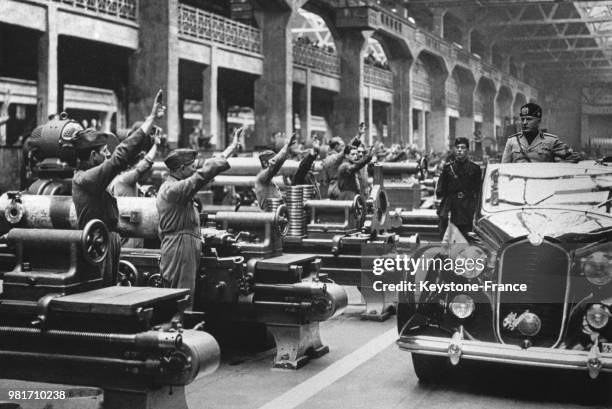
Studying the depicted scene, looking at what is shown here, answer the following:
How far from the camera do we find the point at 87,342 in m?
5.31

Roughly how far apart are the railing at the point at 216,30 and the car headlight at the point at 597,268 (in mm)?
20122

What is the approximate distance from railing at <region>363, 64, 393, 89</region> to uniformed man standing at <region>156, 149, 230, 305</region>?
32786 millimetres

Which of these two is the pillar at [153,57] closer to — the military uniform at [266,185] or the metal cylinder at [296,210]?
the metal cylinder at [296,210]

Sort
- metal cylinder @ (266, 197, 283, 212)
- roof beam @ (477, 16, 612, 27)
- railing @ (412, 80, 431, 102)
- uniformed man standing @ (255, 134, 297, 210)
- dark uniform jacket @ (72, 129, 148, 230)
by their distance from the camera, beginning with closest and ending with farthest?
dark uniform jacket @ (72, 129, 148, 230), metal cylinder @ (266, 197, 283, 212), uniformed man standing @ (255, 134, 297, 210), roof beam @ (477, 16, 612, 27), railing @ (412, 80, 431, 102)

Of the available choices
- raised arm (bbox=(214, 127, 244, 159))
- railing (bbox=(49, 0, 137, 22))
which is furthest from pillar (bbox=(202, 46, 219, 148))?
raised arm (bbox=(214, 127, 244, 159))

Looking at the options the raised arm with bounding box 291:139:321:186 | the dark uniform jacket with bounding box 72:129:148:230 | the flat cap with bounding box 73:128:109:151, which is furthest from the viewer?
the raised arm with bounding box 291:139:321:186

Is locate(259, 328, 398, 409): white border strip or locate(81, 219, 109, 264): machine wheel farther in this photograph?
locate(259, 328, 398, 409): white border strip

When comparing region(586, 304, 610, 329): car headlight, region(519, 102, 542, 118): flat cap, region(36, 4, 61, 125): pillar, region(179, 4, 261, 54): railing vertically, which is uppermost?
region(179, 4, 261, 54): railing

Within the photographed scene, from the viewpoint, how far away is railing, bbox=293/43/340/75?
33438 millimetres

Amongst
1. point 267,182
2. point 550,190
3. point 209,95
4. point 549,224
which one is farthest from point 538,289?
point 209,95

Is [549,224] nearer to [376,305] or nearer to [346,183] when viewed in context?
[376,305]

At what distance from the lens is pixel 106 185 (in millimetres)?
5844

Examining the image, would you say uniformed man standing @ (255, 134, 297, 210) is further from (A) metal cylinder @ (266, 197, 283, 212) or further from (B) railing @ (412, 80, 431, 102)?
(B) railing @ (412, 80, 431, 102)

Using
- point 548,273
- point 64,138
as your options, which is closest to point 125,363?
point 64,138
